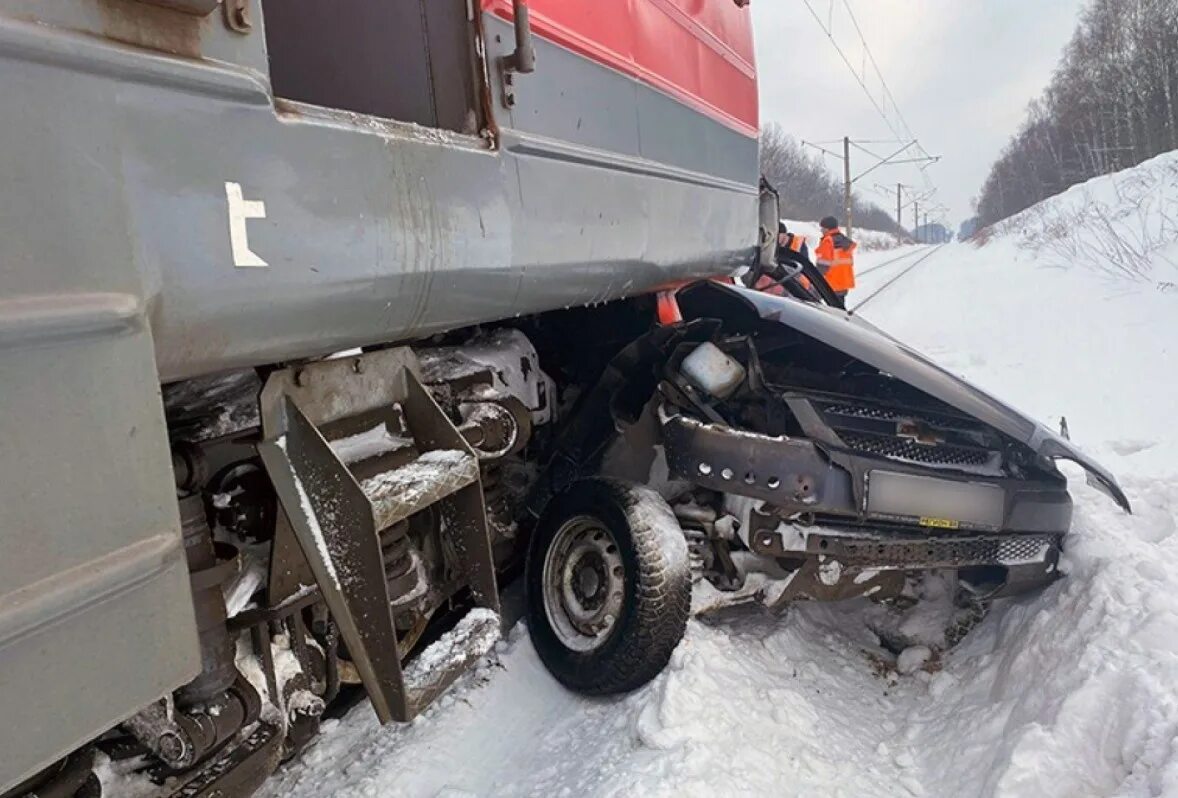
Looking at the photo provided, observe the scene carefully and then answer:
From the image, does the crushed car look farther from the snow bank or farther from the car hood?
the snow bank

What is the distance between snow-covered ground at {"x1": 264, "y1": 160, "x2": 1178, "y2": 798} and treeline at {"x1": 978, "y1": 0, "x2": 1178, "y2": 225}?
1712 inches

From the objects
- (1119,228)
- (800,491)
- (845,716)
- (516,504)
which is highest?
(1119,228)

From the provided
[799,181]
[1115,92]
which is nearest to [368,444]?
[1115,92]

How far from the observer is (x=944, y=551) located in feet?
9.74

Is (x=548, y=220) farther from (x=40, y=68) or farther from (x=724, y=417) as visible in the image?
(x=40, y=68)

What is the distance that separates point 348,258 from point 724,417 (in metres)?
1.89

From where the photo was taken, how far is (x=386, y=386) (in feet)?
7.00

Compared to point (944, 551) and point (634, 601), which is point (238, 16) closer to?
point (634, 601)

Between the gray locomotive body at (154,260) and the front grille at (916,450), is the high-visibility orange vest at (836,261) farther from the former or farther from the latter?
the gray locomotive body at (154,260)

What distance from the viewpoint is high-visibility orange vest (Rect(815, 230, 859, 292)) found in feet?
39.0

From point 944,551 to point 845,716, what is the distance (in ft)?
2.23

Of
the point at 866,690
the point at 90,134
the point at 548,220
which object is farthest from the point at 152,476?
the point at 866,690

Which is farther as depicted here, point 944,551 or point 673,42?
point 673,42

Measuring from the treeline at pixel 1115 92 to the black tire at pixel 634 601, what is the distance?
44.3 meters
